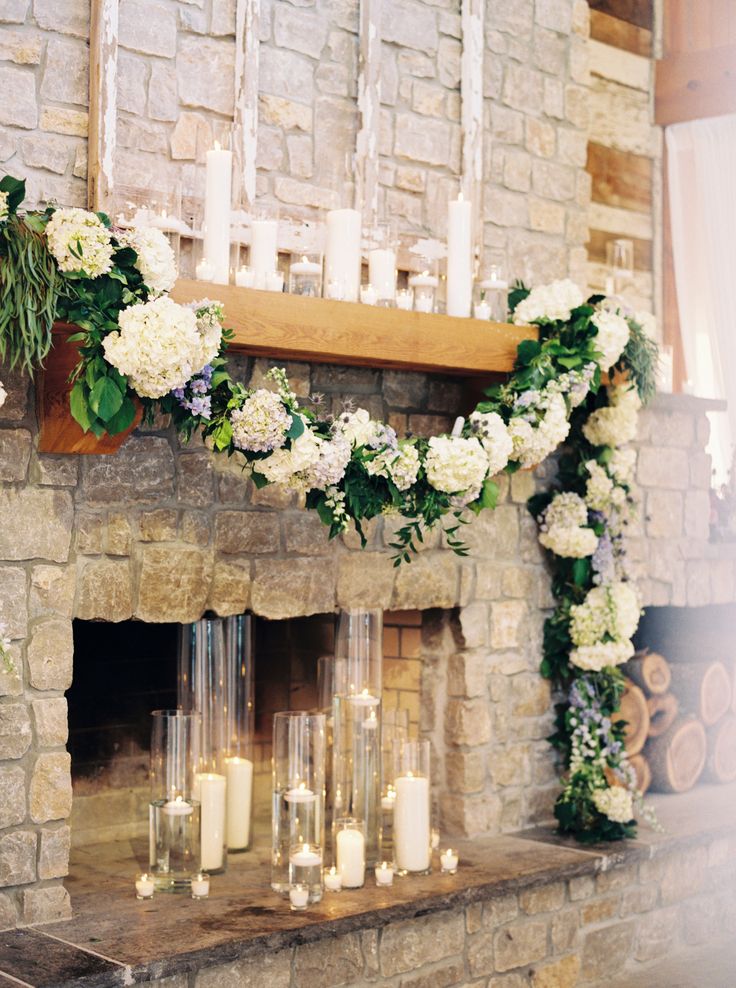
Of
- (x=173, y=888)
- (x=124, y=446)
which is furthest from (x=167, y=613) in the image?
(x=173, y=888)

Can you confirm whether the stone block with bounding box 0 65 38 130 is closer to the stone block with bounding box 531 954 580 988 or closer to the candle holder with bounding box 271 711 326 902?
the candle holder with bounding box 271 711 326 902

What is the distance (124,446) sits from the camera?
3.60 m

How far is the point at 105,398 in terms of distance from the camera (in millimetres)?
3080

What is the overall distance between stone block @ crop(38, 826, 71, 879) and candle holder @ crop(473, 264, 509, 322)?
2.02 metres

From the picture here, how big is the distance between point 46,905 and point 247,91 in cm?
233

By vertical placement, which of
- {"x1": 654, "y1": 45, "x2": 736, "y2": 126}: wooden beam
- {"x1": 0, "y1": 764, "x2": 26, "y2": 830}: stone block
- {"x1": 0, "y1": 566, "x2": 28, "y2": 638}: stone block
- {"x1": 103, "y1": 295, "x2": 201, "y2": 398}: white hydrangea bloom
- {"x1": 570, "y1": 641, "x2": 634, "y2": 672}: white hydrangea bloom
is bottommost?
{"x1": 0, "y1": 764, "x2": 26, "y2": 830}: stone block

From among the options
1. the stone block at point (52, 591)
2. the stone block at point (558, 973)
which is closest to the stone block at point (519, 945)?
the stone block at point (558, 973)

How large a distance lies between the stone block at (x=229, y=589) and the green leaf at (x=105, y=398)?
84 centimetres

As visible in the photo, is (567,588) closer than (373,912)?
No

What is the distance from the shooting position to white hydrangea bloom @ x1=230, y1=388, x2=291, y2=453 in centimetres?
331

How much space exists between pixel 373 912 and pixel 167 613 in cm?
100

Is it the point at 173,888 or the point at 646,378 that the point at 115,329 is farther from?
the point at 646,378

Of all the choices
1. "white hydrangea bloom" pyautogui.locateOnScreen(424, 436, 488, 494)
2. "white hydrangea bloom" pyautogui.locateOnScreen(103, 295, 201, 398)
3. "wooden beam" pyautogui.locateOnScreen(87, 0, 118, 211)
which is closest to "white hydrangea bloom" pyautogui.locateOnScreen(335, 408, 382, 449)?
"white hydrangea bloom" pyautogui.locateOnScreen(424, 436, 488, 494)

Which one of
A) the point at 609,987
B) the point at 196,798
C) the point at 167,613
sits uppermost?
the point at 167,613
